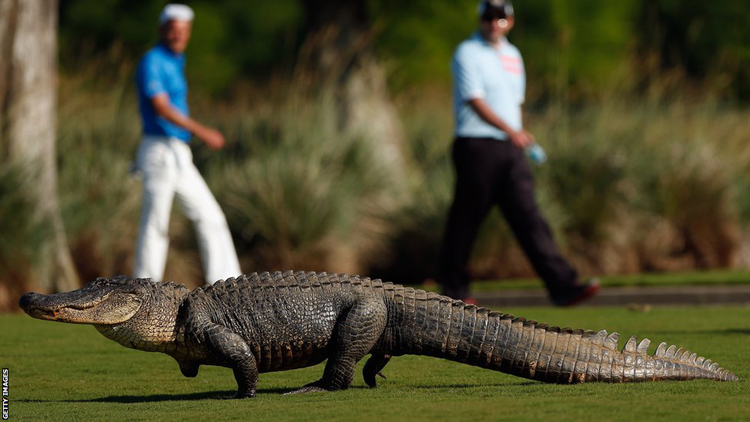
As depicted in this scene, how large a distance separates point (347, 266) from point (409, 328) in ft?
29.9

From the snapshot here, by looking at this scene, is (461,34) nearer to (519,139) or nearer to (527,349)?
(519,139)

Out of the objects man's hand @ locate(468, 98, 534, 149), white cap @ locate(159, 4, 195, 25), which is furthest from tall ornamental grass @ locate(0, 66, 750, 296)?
man's hand @ locate(468, 98, 534, 149)

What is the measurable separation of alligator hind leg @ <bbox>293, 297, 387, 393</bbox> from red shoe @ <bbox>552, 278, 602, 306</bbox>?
456 cm

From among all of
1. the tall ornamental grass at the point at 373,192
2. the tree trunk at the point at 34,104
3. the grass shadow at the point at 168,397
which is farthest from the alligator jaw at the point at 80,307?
the tall ornamental grass at the point at 373,192

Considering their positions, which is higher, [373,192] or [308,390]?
[308,390]

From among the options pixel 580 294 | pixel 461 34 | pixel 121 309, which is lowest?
pixel 461 34

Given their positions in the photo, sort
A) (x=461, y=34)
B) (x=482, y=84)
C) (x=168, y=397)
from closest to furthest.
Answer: (x=168, y=397) → (x=482, y=84) → (x=461, y=34)

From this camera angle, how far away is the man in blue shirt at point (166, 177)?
1052 centimetres

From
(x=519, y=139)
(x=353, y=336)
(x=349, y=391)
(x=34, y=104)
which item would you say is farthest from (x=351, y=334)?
(x=34, y=104)

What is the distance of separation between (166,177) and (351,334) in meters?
4.93

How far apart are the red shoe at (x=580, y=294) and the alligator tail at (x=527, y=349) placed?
4177 millimetres

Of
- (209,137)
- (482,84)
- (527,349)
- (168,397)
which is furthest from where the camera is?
(482,84)

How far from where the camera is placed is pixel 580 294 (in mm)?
10328

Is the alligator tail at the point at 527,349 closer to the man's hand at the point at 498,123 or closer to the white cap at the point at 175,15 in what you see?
the man's hand at the point at 498,123
